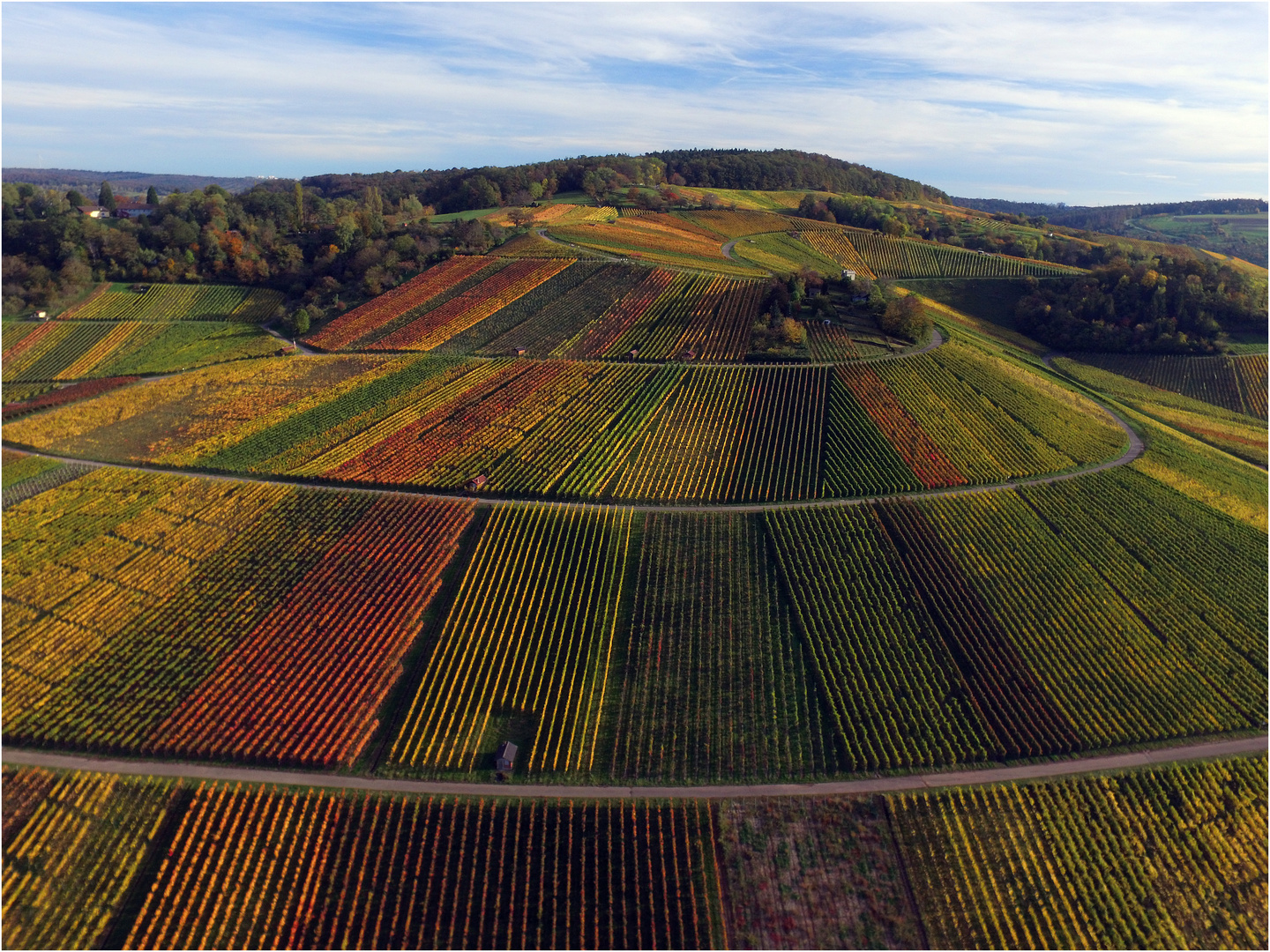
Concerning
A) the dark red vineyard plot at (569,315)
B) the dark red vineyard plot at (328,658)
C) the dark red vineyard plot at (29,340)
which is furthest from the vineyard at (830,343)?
the dark red vineyard plot at (29,340)

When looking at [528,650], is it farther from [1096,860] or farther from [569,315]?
[569,315]

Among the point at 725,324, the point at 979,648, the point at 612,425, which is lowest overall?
the point at 979,648

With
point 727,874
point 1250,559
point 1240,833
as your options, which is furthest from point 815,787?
point 1250,559

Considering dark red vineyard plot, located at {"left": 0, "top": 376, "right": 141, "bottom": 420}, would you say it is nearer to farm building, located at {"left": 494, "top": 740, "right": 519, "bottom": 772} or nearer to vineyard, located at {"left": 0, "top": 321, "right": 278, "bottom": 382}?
vineyard, located at {"left": 0, "top": 321, "right": 278, "bottom": 382}

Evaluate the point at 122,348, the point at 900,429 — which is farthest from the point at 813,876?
the point at 122,348

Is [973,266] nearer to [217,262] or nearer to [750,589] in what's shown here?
[750,589]

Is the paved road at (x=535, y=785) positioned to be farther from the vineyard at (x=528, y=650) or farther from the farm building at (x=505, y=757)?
the vineyard at (x=528, y=650)
